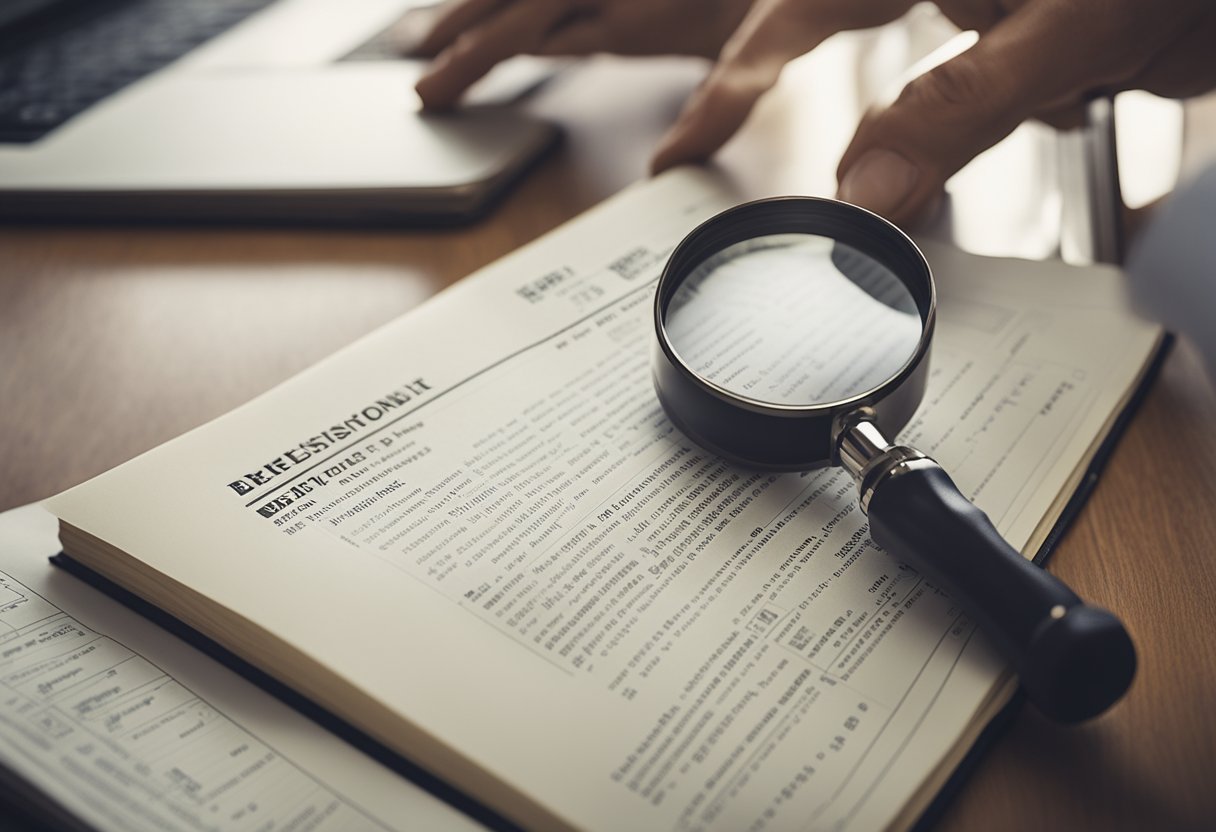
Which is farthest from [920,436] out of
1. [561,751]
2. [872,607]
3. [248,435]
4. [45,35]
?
[45,35]

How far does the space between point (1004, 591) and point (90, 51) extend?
4.19 ft

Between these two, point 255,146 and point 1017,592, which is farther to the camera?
point 255,146

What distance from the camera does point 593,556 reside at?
54cm

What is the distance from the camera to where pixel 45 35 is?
1.25m

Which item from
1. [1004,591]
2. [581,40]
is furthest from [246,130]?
[1004,591]

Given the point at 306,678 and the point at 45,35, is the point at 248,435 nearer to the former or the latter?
the point at 306,678

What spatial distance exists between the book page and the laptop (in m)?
0.47

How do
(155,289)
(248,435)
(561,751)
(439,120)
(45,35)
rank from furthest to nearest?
(45,35)
(439,120)
(155,289)
(248,435)
(561,751)

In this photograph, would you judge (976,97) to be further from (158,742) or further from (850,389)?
(158,742)

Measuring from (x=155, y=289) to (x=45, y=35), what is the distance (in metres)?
0.68

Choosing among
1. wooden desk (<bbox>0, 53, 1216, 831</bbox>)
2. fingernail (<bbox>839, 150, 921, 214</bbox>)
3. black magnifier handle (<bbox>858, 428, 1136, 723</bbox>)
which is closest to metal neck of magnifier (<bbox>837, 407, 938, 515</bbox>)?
black magnifier handle (<bbox>858, 428, 1136, 723</bbox>)

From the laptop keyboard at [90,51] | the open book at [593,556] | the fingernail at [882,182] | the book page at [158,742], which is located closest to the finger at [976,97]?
the fingernail at [882,182]

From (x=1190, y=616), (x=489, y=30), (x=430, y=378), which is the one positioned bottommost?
(x=1190, y=616)

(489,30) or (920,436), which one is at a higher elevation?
(489,30)
